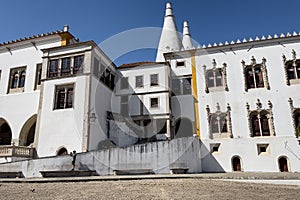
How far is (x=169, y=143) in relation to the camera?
15953 mm

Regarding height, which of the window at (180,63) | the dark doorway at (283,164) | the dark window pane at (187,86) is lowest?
the dark doorway at (283,164)

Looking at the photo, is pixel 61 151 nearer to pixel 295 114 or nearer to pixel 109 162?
pixel 109 162

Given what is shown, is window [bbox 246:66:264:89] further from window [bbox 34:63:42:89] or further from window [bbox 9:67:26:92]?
Result: window [bbox 9:67:26:92]

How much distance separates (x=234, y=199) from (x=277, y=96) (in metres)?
15.5

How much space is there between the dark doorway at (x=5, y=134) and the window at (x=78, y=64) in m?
9.99

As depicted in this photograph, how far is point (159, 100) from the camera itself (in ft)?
71.4

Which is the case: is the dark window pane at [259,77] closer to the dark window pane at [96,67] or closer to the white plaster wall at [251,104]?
the white plaster wall at [251,104]

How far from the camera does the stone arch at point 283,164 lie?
18.0m

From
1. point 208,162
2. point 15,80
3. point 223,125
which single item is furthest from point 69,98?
point 223,125

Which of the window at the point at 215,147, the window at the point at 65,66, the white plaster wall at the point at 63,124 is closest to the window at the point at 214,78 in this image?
the window at the point at 215,147

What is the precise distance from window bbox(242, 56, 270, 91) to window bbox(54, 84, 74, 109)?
1447cm

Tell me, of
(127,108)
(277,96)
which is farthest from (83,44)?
(277,96)

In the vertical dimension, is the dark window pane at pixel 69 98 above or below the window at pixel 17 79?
below

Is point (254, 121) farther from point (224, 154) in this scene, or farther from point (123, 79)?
point (123, 79)
